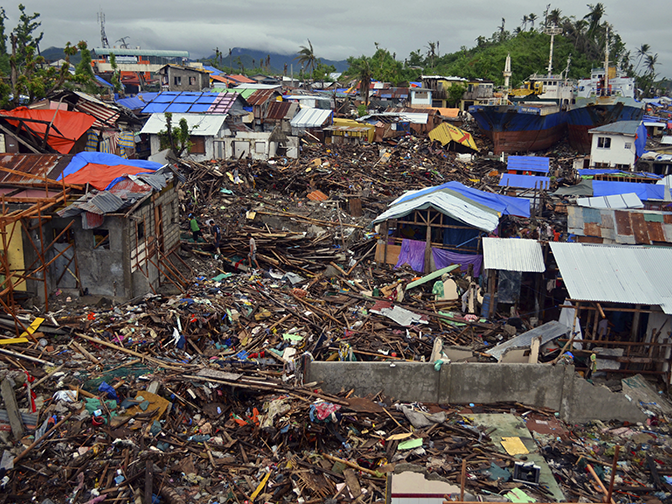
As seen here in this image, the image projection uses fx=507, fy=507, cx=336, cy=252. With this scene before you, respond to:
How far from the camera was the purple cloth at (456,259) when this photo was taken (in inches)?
634

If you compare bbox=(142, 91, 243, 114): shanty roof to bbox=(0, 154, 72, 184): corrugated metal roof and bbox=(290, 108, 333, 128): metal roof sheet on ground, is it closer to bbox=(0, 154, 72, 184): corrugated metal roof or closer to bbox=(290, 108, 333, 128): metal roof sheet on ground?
bbox=(290, 108, 333, 128): metal roof sheet on ground

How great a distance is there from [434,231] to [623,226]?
5.69m

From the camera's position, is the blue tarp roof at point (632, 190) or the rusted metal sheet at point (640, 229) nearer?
the rusted metal sheet at point (640, 229)

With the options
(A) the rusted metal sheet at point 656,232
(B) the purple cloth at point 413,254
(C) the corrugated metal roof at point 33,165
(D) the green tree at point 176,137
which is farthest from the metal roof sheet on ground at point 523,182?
(C) the corrugated metal roof at point 33,165

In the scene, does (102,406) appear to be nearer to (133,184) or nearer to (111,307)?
(111,307)

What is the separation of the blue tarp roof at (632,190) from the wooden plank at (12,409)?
2224cm

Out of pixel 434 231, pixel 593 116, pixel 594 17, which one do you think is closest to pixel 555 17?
pixel 594 17

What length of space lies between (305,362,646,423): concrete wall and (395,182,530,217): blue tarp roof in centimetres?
925

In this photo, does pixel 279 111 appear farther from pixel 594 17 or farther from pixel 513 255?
pixel 594 17

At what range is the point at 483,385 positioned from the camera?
10578mm

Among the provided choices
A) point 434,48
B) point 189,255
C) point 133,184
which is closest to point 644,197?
point 189,255

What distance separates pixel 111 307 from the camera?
1274 centimetres

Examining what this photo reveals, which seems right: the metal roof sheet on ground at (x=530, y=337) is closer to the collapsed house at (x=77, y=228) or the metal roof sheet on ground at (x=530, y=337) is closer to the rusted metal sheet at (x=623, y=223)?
the rusted metal sheet at (x=623, y=223)

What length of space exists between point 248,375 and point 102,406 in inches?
106
